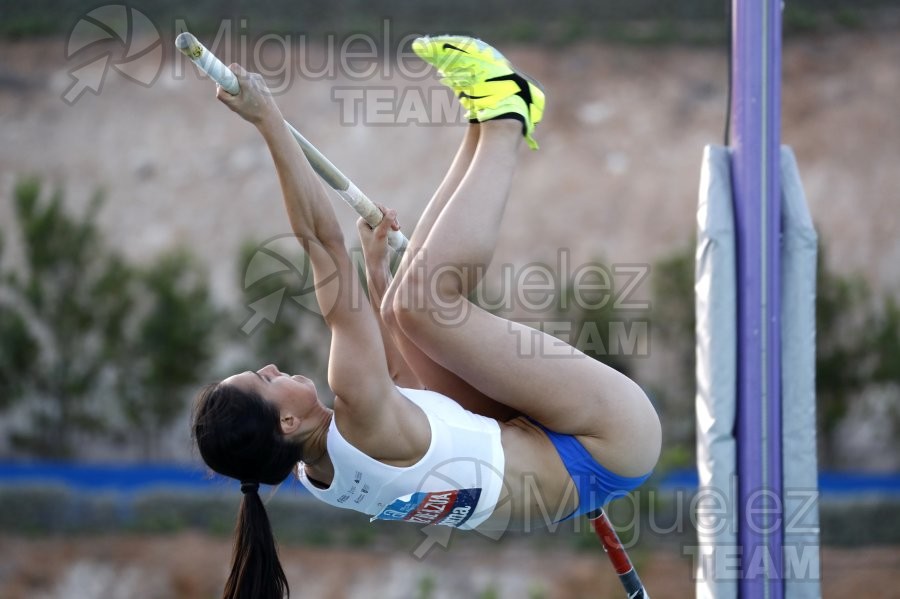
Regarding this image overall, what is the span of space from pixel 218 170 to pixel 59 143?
2523 mm

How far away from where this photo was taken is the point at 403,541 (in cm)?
859

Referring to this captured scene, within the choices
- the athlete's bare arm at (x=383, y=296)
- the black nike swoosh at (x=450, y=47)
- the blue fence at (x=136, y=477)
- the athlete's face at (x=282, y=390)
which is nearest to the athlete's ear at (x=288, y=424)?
the athlete's face at (x=282, y=390)

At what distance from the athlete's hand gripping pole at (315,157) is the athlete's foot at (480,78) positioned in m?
0.32

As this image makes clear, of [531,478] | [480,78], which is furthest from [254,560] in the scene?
[480,78]

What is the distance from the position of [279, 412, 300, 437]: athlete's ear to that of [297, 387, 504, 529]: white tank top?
0.29 ft

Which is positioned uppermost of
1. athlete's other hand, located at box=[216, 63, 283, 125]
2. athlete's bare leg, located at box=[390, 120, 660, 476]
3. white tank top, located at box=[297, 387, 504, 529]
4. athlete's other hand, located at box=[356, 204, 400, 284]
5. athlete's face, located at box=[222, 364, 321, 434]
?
athlete's other hand, located at box=[216, 63, 283, 125]

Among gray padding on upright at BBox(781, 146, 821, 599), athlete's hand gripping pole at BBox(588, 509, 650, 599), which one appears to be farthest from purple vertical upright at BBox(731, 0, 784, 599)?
athlete's hand gripping pole at BBox(588, 509, 650, 599)

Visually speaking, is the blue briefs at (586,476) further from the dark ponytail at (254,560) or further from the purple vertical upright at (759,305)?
the dark ponytail at (254,560)

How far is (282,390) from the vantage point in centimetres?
239

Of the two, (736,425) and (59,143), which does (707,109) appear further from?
(736,425)

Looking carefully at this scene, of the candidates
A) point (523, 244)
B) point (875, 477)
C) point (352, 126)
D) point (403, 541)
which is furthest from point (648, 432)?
point (352, 126)

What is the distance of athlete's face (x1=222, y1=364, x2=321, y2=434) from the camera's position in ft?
7.73

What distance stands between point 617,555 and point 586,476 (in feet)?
1.60

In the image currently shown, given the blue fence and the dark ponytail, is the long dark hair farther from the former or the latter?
the blue fence
